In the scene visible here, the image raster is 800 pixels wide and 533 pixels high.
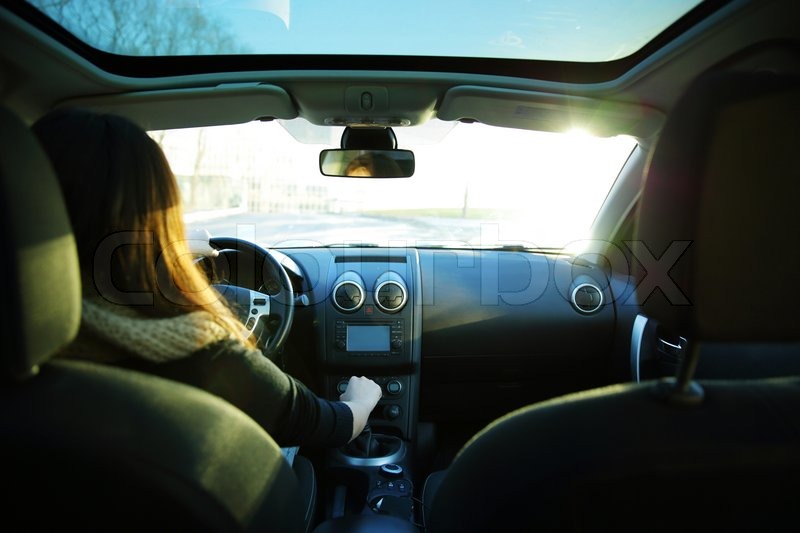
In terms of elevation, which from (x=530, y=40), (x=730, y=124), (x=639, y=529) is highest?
(x=530, y=40)

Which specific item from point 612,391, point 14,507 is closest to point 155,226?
point 14,507

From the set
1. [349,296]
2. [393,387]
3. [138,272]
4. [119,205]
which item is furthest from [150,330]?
[393,387]

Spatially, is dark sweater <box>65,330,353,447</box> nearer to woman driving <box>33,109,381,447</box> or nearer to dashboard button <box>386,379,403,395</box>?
woman driving <box>33,109,381,447</box>

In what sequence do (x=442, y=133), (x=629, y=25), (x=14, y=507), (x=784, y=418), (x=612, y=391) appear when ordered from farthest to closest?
(x=442, y=133) → (x=629, y=25) → (x=612, y=391) → (x=784, y=418) → (x=14, y=507)

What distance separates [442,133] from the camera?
341 centimetres

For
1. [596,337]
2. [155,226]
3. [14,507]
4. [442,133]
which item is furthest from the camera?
[596,337]

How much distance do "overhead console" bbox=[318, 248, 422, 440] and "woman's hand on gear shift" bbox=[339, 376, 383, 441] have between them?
34.8 inches

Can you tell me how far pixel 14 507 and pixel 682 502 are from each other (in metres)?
1.16

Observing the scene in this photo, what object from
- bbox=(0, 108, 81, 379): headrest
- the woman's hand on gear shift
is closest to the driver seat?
bbox=(0, 108, 81, 379): headrest

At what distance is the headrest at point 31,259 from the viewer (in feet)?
2.69

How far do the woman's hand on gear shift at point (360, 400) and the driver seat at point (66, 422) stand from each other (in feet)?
3.96

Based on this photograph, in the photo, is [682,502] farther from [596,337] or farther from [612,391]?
[596,337]

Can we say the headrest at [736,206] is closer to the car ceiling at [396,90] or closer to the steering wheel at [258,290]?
the car ceiling at [396,90]

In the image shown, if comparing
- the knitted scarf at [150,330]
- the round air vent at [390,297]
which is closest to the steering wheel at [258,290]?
the round air vent at [390,297]
